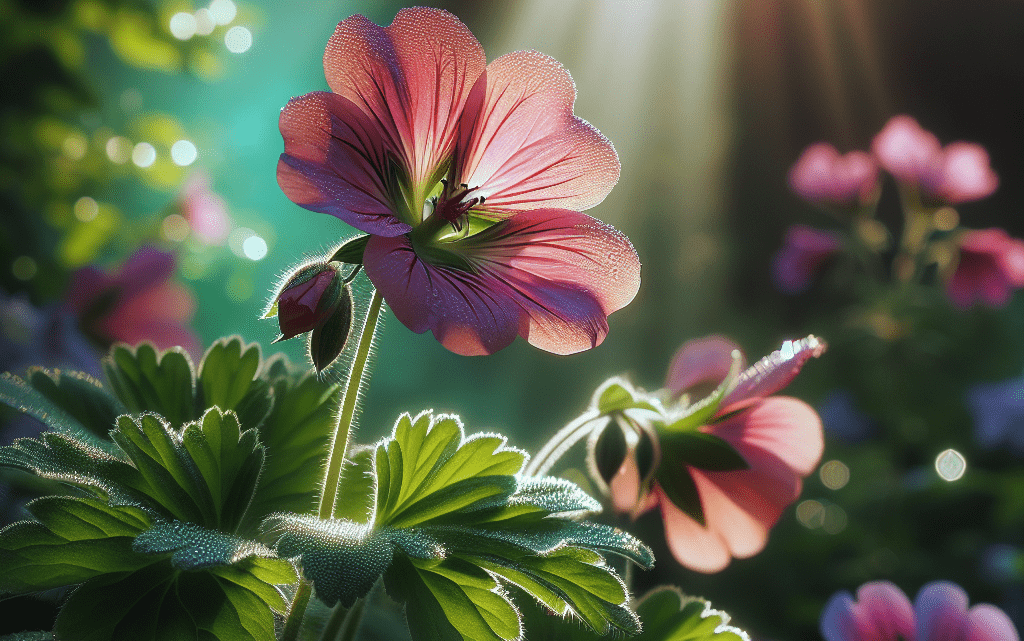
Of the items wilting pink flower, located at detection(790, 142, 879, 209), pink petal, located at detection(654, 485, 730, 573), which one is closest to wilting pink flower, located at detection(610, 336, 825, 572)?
pink petal, located at detection(654, 485, 730, 573)

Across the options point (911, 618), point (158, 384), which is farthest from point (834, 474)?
point (158, 384)

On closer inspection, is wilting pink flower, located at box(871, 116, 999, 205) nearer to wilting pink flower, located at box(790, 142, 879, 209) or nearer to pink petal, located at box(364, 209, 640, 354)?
wilting pink flower, located at box(790, 142, 879, 209)

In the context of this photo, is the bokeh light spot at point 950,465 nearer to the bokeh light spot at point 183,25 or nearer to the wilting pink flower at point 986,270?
the wilting pink flower at point 986,270

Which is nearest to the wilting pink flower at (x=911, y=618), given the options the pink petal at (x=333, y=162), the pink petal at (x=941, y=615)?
the pink petal at (x=941, y=615)

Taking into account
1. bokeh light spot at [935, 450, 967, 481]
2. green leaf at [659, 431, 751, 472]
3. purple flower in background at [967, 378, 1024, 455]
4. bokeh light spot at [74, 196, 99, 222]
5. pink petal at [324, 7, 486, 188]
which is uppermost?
pink petal at [324, 7, 486, 188]

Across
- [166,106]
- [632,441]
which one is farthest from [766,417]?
[166,106]

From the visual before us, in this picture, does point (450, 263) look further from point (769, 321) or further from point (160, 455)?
point (769, 321)

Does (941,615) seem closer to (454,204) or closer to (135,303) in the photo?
(454,204)
